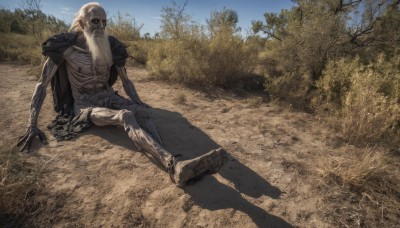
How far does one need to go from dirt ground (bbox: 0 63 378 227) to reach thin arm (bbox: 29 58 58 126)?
32 cm

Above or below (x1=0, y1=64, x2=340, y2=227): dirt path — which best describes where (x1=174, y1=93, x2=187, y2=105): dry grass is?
above

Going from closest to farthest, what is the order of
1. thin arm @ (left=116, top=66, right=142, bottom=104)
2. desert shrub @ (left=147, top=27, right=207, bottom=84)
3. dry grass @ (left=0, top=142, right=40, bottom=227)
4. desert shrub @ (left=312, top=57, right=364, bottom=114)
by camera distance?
dry grass @ (left=0, top=142, right=40, bottom=227)
thin arm @ (left=116, top=66, right=142, bottom=104)
desert shrub @ (left=312, top=57, right=364, bottom=114)
desert shrub @ (left=147, top=27, right=207, bottom=84)

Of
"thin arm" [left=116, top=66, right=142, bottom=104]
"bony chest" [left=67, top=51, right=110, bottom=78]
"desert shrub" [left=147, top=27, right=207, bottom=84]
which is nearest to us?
"bony chest" [left=67, top=51, right=110, bottom=78]

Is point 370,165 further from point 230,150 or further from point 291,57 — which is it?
point 291,57

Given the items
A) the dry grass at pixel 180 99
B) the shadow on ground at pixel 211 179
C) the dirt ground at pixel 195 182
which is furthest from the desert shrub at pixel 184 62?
the shadow on ground at pixel 211 179

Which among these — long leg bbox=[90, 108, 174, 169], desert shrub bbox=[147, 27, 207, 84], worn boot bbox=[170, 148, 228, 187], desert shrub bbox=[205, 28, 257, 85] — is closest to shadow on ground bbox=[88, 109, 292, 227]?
worn boot bbox=[170, 148, 228, 187]

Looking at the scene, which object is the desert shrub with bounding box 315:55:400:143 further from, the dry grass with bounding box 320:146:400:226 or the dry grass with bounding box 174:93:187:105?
the dry grass with bounding box 174:93:187:105

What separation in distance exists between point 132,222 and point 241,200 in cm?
97

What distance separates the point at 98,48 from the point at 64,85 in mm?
733

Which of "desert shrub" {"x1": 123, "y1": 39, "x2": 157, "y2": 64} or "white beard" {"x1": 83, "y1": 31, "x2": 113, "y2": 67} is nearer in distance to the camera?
"white beard" {"x1": 83, "y1": 31, "x2": 113, "y2": 67}

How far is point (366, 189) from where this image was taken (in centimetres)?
268

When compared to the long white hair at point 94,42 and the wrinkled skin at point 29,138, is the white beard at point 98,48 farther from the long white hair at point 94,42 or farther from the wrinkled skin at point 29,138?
the wrinkled skin at point 29,138

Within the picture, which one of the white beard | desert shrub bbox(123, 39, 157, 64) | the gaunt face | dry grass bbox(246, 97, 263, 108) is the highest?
the gaunt face

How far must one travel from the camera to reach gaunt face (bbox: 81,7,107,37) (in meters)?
3.35
